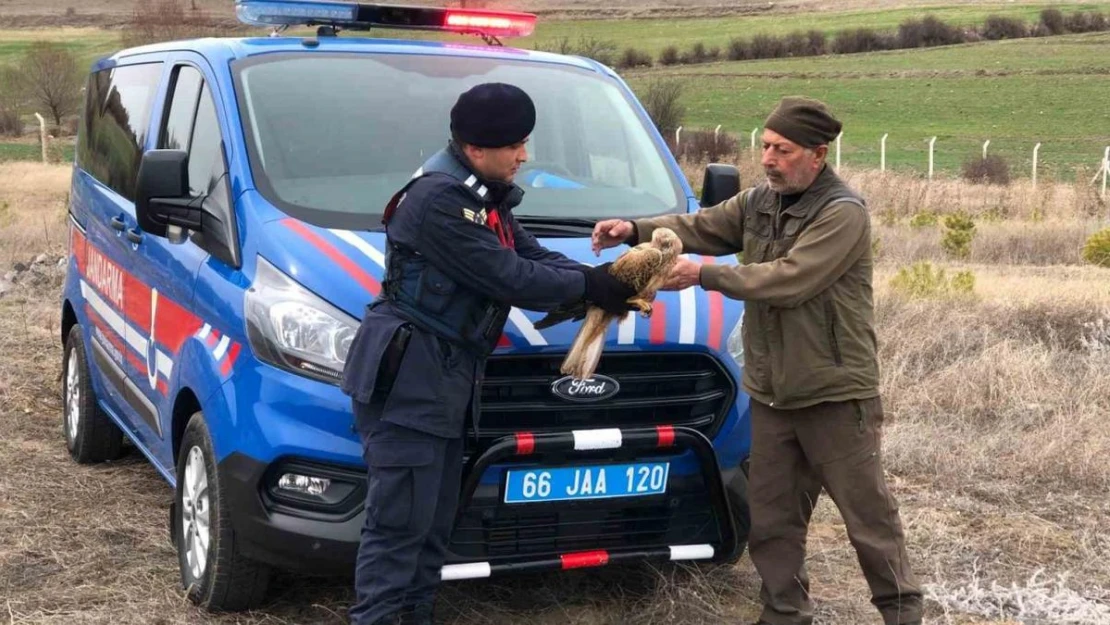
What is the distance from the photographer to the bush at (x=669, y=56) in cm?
6019

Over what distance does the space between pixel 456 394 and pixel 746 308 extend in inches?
39.9

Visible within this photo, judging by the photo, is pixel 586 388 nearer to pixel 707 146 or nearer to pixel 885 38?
pixel 707 146

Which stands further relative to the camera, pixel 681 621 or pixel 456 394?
pixel 681 621

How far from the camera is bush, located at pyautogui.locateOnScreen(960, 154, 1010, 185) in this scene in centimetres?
2558

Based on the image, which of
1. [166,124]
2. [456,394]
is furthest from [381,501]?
[166,124]

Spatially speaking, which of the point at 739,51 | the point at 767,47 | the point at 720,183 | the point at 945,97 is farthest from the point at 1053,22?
the point at 720,183

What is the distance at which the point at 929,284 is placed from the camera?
9.46 metres

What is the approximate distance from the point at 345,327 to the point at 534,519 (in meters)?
0.79

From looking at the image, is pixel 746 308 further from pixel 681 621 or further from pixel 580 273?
pixel 681 621

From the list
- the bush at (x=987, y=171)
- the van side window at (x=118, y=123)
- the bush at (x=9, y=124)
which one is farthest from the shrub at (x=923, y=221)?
the bush at (x=9, y=124)

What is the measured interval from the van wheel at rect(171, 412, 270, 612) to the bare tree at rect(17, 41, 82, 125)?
1765 inches

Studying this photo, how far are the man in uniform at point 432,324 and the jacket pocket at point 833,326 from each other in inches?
29.4

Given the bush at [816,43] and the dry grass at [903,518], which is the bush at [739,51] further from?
the dry grass at [903,518]

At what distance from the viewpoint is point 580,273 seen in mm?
3408
